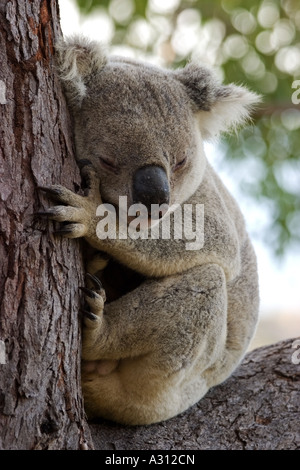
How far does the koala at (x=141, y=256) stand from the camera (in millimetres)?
3637

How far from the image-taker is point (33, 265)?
10.0ft

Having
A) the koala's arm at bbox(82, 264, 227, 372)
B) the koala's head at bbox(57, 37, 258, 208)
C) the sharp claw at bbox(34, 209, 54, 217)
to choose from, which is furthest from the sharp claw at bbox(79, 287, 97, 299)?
the koala's head at bbox(57, 37, 258, 208)

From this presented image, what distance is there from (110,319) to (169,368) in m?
0.43

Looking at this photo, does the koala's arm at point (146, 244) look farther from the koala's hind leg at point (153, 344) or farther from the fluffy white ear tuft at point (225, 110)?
the fluffy white ear tuft at point (225, 110)

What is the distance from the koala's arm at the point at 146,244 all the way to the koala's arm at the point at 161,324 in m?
0.12

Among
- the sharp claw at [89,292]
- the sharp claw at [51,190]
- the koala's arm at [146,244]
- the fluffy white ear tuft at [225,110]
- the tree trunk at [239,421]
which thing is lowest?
the tree trunk at [239,421]

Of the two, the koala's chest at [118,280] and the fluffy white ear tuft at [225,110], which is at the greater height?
the fluffy white ear tuft at [225,110]

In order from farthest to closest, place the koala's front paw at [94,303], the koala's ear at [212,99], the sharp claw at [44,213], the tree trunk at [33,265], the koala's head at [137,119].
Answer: the koala's ear at [212,99] → the koala's head at [137,119] → the koala's front paw at [94,303] → the sharp claw at [44,213] → the tree trunk at [33,265]

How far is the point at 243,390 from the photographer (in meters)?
4.40

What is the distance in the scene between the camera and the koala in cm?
364

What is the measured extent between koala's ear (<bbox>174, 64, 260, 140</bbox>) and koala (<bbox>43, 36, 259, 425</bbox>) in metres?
0.13

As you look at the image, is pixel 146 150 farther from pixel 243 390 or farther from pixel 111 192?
pixel 243 390

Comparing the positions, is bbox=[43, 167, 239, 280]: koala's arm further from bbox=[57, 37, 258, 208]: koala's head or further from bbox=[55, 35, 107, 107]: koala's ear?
bbox=[55, 35, 107, 107]: koala's ear

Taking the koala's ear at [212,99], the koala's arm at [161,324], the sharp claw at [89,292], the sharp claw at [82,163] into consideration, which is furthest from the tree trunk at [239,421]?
the koala's ear at [212,99]
